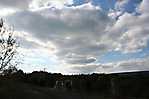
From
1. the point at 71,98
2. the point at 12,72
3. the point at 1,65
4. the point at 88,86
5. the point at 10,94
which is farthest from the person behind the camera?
the point at 88,86

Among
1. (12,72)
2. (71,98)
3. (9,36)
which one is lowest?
(71,98)

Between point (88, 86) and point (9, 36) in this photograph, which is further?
point (88, 86)

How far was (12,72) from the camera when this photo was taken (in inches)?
1347

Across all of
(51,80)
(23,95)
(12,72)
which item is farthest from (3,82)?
(51,80)

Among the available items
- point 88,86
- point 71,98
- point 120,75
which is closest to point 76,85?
point 88,86

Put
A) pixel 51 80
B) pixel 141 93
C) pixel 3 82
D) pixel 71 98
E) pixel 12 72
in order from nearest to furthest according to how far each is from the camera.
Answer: pixel 3 82 < pixel 71 98 < pixel 12 72 < pixel 141 93 < pixel 51 80

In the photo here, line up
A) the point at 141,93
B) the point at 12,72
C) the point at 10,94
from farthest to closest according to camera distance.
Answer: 1. the point at 141,93
2. the point at 12,72
3. the point at 10,94

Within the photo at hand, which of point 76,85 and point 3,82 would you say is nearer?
point 3,82

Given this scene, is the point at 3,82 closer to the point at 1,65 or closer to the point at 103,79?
the point at 1,65

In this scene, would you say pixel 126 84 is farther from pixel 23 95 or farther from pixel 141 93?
pixel 23 95

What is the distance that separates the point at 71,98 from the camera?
27.9 meters

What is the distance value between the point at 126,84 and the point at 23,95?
36.7 metres

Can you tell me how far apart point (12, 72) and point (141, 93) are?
29726 mm

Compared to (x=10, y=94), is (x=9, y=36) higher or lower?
higher
